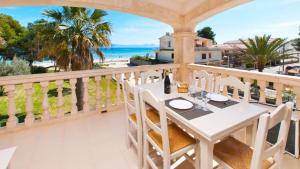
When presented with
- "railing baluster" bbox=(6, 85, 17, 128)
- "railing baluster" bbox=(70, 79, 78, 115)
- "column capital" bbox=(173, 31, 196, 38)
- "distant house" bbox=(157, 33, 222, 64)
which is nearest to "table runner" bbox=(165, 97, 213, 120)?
"railing baluster" bbox=(70, 79, 78, 115)

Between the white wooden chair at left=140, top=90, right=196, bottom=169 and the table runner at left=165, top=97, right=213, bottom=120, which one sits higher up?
the table runner at left=165, top=97, right=213, bottom=120

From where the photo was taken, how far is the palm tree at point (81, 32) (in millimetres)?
4504

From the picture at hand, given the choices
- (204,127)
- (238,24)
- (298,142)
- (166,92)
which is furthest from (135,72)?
(238,24)

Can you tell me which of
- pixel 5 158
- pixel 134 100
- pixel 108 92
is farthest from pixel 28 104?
pixel 134 100

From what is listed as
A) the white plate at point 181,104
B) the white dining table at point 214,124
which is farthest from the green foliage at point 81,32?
the white dining table at point 214,124

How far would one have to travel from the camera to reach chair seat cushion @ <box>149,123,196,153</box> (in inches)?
59.9

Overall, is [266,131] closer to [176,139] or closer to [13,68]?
[176,139]

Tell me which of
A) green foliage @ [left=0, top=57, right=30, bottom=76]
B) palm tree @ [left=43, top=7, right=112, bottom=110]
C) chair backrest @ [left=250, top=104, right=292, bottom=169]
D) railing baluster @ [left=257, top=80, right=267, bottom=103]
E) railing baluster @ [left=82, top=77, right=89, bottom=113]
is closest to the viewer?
chair backrest @ [left=250, top=104, right=292, bottom=169]

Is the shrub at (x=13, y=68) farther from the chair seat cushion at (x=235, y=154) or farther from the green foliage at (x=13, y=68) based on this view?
the chair seat cushion at (x=235, y=154)

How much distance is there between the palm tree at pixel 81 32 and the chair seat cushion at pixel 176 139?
359cm

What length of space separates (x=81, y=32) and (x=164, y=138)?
4.22 m

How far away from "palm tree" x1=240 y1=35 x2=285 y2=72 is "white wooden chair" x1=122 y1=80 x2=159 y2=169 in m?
8.22

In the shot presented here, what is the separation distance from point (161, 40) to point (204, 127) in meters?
25.6

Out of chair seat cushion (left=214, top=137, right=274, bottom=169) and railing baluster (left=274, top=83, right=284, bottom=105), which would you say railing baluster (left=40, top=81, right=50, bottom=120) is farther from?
railing baluster (left=274, top=83, right=284, bottom=105)
